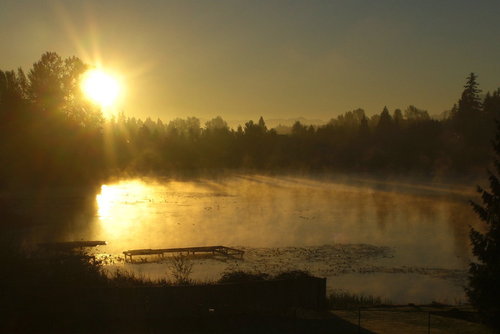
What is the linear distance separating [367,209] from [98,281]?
3210cm

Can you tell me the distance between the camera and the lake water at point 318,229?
23000 millimetres

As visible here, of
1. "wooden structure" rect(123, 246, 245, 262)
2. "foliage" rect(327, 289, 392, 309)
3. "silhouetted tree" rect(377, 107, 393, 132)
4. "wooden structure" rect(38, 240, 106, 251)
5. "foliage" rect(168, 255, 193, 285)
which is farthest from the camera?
"silhouetted tree" rect(377, 107, 393, 132)

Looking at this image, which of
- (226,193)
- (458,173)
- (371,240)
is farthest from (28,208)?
(458,173)

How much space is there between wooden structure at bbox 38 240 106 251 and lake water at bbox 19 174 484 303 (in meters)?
1.05

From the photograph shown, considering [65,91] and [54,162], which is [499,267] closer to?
[54,162]

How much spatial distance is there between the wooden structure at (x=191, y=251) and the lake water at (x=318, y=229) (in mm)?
813

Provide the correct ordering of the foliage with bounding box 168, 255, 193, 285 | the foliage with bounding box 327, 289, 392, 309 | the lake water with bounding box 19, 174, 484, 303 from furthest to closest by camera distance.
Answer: the lake water with bounding box 19, 174, 484, 303
the foliage with bounding box 168, 255, 193, 285
the foliage with bounding box 327, 289, 392, 309

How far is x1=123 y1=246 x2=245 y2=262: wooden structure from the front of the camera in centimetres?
2709

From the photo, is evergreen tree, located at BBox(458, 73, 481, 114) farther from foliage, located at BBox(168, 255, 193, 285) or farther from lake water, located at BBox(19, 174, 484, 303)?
foliage, located at BBox(168, 255, 193, 285)

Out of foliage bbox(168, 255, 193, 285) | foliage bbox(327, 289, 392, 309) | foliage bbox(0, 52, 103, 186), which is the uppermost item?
foliage bbox(0, 52, 103, 186)

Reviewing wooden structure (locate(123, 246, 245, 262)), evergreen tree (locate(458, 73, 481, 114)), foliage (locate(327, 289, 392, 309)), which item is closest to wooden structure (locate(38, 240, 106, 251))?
wooden structure (locate(123, 246, 245, 262))

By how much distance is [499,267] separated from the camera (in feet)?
35.4

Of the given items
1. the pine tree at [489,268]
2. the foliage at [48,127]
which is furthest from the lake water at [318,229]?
the pine tree at [489,268]

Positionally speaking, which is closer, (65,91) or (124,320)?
(124,320)
